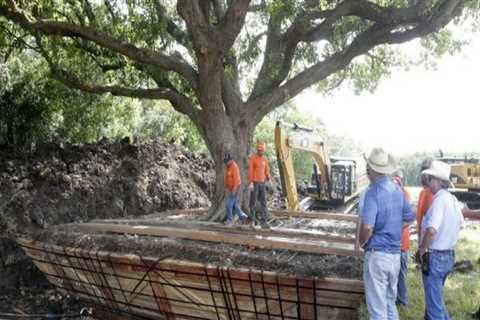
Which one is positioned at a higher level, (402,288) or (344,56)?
(344,56)

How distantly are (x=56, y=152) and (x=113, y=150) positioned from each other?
152cm

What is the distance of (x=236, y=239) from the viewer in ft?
20.4

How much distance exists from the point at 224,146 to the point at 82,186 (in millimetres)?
3530

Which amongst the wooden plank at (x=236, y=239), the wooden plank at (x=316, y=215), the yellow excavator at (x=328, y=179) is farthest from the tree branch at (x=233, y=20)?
the yellow excavator at (x=328, y=179)

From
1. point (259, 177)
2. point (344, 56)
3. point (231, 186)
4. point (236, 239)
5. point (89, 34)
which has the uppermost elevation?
point (89, 34)

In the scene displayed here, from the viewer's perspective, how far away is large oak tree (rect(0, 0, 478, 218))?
8305 millimetres

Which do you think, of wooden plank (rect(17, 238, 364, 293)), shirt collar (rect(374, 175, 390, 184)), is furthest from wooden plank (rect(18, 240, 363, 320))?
shirt collar (rect(374, 175, 390, 184))

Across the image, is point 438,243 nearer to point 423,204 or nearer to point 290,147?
point 423,204

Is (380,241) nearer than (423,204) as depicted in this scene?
Yes

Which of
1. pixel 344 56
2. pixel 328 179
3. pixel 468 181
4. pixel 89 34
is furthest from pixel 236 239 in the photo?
pixel 468 181

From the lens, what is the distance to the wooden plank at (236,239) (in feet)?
18.7

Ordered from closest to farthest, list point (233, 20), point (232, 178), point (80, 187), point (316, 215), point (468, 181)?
point (233, 20)
point (232, 178)
point (316, 215)
point (80, 187)
point (468, 181)

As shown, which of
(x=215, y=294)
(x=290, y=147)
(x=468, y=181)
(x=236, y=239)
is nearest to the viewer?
(x=215, y=294)

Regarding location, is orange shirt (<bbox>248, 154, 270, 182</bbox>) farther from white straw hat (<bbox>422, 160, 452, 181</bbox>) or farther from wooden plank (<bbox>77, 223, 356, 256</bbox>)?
white straw hat (<bbox>422, 160, 452, 181</bbox>)
